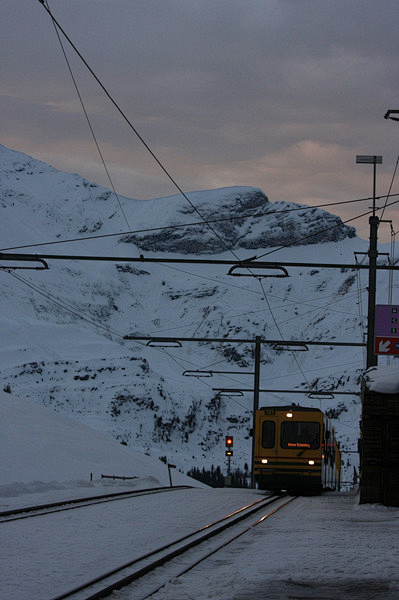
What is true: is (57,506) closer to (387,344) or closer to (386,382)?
(386,382)

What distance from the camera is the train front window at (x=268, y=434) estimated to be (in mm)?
32781

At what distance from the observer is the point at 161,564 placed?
11352mm

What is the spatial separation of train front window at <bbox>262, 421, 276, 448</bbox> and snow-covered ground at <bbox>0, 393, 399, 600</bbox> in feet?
24.2

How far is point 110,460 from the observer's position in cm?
5284

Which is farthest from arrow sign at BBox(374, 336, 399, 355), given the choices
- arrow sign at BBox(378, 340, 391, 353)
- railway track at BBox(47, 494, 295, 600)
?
railway track at BBox(47, 494, 295, 600)

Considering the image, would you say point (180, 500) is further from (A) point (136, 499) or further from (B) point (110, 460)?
(B) point (110, 460)

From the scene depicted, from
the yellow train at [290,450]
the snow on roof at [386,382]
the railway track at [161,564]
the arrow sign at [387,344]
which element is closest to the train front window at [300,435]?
the yellow train at [290,450]

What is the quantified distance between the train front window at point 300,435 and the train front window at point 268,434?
1.18 feet

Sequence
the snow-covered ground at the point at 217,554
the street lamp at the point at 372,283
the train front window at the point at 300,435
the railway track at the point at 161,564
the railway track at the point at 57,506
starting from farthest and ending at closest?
the train front window at the point at 300,435, the street lamp at the point at 372,283, the railway track at the point at 57,506, the snow-covered ground at the point at 217,554, the railway track at the point at 161,564

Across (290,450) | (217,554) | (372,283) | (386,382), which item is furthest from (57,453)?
(217,554)

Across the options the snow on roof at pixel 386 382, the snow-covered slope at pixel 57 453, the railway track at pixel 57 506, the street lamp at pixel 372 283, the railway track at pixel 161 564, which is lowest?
the railway track at pixel 161 564

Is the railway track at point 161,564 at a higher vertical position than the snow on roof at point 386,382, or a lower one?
lower

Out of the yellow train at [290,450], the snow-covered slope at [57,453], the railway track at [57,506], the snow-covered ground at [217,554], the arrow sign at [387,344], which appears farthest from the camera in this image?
the snow-covered slope at [57,453]

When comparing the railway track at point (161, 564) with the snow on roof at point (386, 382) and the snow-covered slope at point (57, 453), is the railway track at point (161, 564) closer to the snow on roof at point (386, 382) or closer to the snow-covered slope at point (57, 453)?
the snow on roof at point (386, 382)
